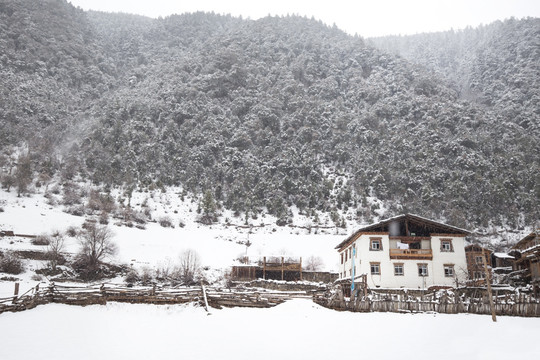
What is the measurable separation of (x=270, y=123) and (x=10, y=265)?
3641 inches

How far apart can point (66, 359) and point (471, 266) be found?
120ft

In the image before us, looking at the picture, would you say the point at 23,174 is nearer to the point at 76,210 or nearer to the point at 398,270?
the point at 76,210

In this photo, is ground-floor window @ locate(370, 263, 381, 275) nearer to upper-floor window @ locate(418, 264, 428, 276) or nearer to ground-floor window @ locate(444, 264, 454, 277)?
upper-floor window @ locate(418, 264, 428, 276)

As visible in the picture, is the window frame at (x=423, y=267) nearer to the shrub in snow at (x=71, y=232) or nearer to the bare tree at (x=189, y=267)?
the bare tree at (x=189, y=267)

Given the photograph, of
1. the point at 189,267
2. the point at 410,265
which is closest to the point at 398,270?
the point at 410,265

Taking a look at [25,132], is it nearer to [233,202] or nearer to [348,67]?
[233,202]

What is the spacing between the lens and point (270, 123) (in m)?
123

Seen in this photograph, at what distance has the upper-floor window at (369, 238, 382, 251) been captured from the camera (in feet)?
126

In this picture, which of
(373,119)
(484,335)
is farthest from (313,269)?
(373,119)

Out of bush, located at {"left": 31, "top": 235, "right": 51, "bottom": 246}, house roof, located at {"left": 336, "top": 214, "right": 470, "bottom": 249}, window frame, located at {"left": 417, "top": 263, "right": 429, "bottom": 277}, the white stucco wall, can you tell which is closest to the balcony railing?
the white stucco wall

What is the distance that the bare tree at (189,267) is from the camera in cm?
4331

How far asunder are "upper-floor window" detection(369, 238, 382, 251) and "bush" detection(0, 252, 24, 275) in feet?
115

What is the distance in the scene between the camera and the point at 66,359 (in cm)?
1389

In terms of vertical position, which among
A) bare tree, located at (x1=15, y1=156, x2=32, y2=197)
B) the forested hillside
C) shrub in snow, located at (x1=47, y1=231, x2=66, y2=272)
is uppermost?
the forested hillside
